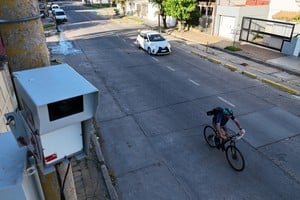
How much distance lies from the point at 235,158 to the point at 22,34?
6.72 metres

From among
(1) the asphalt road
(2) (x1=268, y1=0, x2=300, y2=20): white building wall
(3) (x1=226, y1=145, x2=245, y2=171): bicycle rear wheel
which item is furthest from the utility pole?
(2) (x1=268, y1=0, x2=300, y2=20): white building wall

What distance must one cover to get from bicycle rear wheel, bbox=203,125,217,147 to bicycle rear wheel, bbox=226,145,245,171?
81 cm

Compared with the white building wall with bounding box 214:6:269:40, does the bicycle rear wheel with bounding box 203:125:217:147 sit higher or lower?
lower

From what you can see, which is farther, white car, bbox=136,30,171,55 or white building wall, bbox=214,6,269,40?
white building wall, bbox=214,6,269,40

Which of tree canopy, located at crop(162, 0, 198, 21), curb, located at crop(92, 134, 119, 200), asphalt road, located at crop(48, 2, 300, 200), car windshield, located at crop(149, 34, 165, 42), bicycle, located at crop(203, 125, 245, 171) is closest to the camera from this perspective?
curb, located at crop(92, 134, 119, 200)

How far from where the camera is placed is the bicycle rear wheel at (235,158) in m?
7.16

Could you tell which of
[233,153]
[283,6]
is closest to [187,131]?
[233,153]

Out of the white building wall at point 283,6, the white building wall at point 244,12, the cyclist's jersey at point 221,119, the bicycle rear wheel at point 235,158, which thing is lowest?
the bicycle rear wheel at point 235,158

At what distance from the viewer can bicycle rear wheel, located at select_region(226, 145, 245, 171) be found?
7164 mm

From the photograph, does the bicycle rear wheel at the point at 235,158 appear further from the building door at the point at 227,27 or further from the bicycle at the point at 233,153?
the building door at the point at 227,27

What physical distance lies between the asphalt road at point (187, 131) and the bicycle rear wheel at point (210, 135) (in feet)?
0.78

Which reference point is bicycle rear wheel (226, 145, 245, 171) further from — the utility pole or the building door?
the building door

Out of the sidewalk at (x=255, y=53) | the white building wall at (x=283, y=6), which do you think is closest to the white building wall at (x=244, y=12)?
the white building wall at (x=283, y=6)

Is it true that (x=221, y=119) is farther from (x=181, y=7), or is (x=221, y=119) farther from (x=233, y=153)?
(x=181, y=7)
